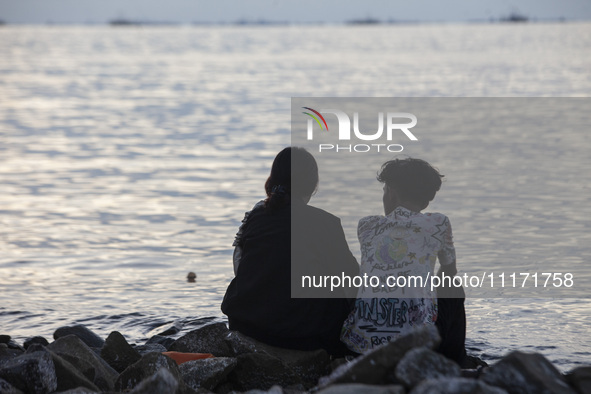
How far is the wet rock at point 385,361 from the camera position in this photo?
435 cm

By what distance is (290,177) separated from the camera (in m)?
5.62

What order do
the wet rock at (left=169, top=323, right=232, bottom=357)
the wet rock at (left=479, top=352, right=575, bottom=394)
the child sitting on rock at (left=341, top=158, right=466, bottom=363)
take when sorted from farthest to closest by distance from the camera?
the wet rock at (left=169, top=323, right=232, bottom=357) → the child sitting on rock at (left=341, top=158, right=466, bottom=363) → the wet rock at (left=479, top=352, right=575, bottom=394)

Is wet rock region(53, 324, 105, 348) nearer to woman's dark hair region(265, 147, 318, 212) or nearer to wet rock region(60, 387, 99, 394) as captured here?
wet rock region(60, 387, 99, 394)

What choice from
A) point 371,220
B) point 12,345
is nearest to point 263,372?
point 371,220

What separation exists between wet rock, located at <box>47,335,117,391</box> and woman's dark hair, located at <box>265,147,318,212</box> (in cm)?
157

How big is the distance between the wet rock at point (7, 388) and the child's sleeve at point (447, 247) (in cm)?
269

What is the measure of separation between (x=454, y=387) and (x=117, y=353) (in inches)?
127

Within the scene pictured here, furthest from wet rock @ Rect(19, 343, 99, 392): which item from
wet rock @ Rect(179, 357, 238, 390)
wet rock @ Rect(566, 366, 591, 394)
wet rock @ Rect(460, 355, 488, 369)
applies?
wet rock @ Rect(566, 366, 591, 394)

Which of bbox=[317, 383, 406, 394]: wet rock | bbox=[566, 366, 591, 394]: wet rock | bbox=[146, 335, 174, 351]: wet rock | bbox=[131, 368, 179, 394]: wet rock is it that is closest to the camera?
bbox=[317, 383, 406, 394]: wet rock

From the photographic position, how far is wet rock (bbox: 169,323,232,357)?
6184mm

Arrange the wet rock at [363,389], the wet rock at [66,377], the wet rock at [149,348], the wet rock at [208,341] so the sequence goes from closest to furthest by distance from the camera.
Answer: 1. the wet rock at [363,389]
2. the wet rock at [66,377]
3. the wet rock at [208,341]
4. the wet rock at [149,348]

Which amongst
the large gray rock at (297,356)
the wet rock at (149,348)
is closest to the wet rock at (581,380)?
the large gray rock at (297,356)

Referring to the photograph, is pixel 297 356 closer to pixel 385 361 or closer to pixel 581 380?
pixel 385 361

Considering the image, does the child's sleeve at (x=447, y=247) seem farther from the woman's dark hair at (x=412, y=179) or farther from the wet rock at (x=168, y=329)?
the wet rock at (x=168, y=329)
